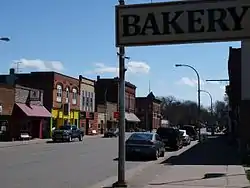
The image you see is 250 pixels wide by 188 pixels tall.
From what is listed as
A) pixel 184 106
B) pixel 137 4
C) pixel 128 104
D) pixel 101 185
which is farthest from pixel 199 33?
pixel 184 106

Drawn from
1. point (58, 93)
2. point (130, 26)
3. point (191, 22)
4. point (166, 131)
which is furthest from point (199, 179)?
point (58, 93)

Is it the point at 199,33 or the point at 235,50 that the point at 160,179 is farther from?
the point at 235,50

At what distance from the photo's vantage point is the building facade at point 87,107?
80.9 metres

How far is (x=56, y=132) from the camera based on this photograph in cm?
5531

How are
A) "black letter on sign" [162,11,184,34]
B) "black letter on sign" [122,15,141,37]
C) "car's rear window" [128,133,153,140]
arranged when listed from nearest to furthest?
"black letter on sign" [162,11,184,34], "black letter on sign" [122,15,141,37], "car's rear window" [128,133,153,140]

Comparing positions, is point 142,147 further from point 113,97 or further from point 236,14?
point 113,97

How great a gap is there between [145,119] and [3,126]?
85737mm

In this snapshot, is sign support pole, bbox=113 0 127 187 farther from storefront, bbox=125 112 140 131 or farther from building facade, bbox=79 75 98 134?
storefront, bbox=125 112 140 131

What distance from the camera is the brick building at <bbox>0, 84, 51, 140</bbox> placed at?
54.5m

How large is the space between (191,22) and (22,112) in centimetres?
4568

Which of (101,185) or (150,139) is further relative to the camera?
(150,139)

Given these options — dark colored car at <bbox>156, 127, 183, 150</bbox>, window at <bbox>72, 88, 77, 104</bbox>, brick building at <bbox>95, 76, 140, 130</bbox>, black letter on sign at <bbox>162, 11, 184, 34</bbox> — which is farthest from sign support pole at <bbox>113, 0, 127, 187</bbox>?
brick building at <bbox>95, 76, 140, 130</bbox>

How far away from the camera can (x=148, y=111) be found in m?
139

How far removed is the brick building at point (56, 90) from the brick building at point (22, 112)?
314 cm
